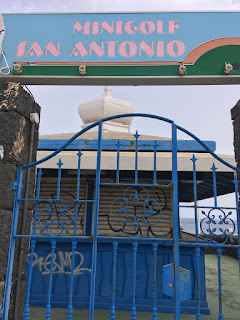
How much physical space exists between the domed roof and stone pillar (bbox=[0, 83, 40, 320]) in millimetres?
9845

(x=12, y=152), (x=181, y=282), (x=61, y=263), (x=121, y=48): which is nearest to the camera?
(x=181, y=282)

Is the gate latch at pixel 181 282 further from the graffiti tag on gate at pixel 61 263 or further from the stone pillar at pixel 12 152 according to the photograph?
the graffiti tag on gate at pixel 61 263

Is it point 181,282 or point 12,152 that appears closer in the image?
point 181,282

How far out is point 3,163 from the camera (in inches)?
116

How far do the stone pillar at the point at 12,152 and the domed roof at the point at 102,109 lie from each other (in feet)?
32.3

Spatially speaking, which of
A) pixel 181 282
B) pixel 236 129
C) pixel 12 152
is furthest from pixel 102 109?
pixel 181 282

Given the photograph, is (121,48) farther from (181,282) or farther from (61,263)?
(61,263)

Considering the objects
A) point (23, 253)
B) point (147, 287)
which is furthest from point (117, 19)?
point (147, 287)

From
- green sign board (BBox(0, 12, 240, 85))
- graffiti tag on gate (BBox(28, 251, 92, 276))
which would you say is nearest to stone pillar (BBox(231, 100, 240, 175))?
green sign board (BBox(0, 12, 240, 85))

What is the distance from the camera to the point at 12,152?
299cm

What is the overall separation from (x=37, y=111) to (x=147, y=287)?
14.6 feet

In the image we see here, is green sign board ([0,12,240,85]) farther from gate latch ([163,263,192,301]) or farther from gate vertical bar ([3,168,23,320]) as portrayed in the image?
gate latch ([163,263,192,301])

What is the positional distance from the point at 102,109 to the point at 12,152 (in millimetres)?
10493

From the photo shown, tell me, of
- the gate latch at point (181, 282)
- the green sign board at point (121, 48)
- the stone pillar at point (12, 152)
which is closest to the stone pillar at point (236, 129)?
the green sign board at point (121, 48)
